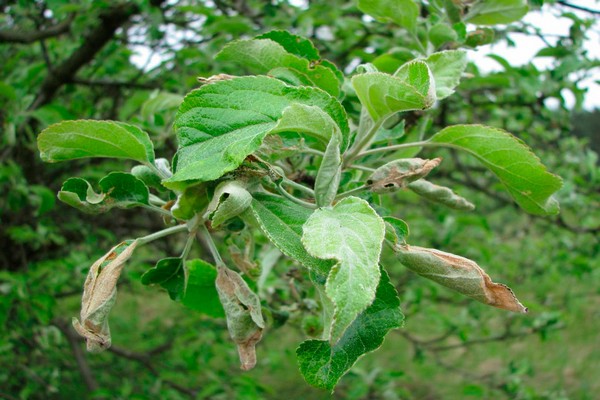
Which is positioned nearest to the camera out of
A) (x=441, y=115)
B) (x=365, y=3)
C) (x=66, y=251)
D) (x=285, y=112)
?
(x=285, y=112)

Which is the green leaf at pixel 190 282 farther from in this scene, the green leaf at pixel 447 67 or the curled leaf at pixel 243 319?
the green leaf at pixel 447 67

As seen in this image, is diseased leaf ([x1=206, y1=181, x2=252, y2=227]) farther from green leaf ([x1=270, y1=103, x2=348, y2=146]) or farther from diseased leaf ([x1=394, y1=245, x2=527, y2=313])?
diseased leaf ([x1=394, y1=245, x2=527, y2=313])

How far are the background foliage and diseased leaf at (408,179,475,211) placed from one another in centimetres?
36

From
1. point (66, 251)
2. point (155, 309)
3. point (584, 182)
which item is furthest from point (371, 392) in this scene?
point (155, 309)

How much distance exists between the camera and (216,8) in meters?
2.95

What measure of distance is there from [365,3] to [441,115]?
69.3 inches

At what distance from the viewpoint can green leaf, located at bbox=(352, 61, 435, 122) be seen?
2.23 ft

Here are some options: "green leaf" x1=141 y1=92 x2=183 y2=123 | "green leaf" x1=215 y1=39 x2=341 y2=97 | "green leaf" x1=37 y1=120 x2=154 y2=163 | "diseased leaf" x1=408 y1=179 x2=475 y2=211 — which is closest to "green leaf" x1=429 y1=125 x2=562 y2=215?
"diseased leaf" x1=408 y1=179 x2=475 y2=211

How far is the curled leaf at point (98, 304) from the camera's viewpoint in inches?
26.9

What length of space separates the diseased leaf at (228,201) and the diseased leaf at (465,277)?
212mm

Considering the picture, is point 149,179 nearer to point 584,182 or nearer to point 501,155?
point 501,155

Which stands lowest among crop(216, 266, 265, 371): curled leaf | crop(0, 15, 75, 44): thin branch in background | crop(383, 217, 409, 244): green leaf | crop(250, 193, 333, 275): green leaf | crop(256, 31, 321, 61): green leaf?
crop(0, 15, 75, 44): thin branch in background

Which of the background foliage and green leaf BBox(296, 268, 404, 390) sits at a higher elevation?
green leaf BBox(296, 268, 404, 390)

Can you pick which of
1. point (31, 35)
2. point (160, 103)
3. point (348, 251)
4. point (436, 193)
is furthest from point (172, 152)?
point (348, 251)
